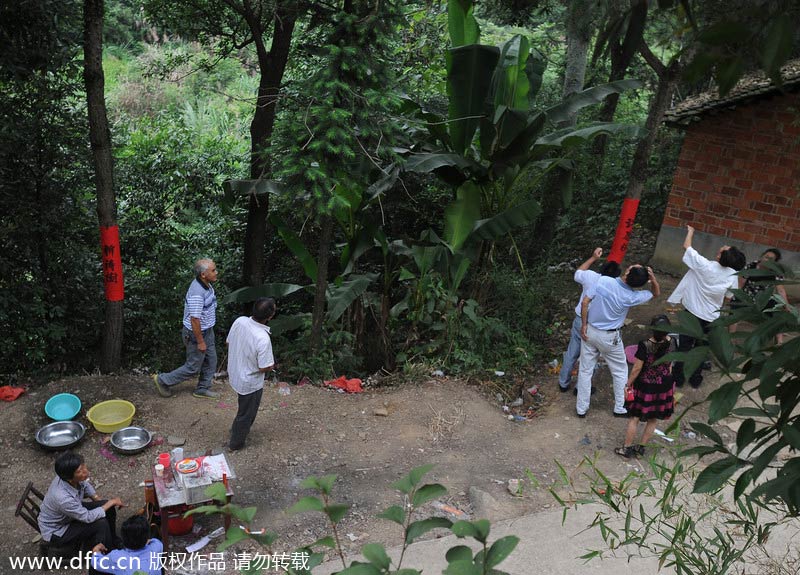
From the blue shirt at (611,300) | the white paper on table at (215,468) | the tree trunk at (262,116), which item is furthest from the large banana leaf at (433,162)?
the white paper on table at (215,468)

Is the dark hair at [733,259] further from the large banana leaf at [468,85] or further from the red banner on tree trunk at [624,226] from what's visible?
the large banana leaf at [468,85]

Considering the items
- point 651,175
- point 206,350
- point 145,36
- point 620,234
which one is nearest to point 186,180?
point 206,350

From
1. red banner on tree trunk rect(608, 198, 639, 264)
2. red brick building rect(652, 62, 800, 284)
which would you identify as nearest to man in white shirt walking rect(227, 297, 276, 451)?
red banner on tree trunk rect(608, 198, 639, 264)

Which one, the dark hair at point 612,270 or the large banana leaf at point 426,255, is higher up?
the dark hair at point 612,270

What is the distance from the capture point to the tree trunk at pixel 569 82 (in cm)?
730

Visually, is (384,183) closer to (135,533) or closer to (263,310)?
(263,310)

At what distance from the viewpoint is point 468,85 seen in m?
7.13

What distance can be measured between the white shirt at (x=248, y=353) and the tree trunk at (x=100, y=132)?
6.79 feet

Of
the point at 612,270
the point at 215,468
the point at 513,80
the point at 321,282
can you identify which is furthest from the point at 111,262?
the point at 612,270

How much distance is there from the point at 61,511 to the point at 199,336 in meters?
2.26

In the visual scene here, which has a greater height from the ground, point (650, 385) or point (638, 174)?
point (638, 174)

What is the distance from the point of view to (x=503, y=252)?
1050 centimetres

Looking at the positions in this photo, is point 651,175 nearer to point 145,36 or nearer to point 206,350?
point 206,350

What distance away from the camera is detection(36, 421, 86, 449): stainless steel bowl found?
5.84 m
